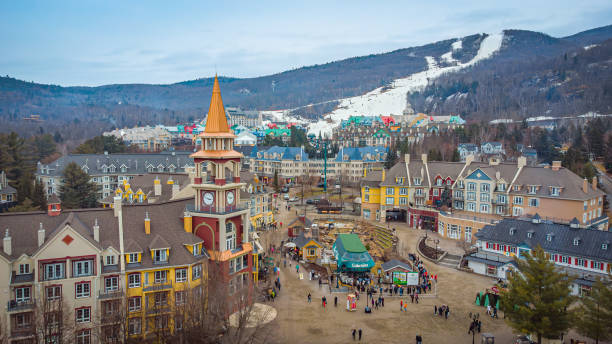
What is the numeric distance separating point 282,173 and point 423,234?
56120mm

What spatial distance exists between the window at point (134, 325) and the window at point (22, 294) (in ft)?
21.5

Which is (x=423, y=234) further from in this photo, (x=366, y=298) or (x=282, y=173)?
(x=282, y=173)

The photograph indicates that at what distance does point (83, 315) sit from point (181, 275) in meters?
6.83

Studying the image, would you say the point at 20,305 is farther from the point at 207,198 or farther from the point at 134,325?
the point at 207,198

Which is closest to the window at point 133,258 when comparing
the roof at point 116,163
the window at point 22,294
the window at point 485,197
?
the window at point 22,294

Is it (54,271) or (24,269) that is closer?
(24,269)

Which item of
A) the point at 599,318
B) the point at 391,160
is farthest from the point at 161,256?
the point at 391,160

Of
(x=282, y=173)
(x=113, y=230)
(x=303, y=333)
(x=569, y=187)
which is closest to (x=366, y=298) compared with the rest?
(x=303, y=333)

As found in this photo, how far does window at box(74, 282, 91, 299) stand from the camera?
97.0 ft

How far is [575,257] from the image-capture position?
44.0 meters

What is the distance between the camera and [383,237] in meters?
64.0

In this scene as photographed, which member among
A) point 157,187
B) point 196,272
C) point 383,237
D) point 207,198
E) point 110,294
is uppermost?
point 207,198

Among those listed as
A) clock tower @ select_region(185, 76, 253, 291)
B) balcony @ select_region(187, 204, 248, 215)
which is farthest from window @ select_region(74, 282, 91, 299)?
balcony @ select_region(187, 204, 248, 215)

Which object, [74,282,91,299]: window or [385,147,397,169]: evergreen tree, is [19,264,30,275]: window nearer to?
[74,282,91,299]: window
